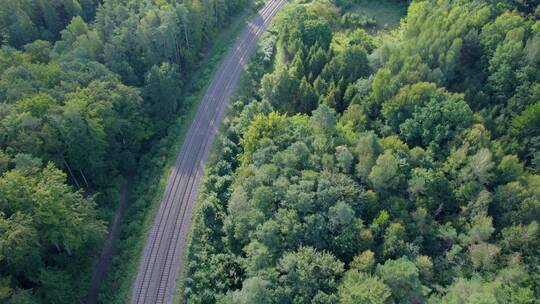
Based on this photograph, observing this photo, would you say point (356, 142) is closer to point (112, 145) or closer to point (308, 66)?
point (308, 66)

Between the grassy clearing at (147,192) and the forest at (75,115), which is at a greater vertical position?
the forest at (75,115)

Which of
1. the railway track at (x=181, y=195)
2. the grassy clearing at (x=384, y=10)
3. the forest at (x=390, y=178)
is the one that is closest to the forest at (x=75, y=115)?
the railway track at (x=181, y=195)

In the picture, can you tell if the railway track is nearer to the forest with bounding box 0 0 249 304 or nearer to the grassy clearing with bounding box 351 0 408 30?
the forest with bounding box 0 0 249 304

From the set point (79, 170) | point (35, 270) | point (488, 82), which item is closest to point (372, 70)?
point (488, 82)

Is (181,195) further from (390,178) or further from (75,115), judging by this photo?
(390,178)

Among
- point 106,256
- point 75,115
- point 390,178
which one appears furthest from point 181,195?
point 390,178

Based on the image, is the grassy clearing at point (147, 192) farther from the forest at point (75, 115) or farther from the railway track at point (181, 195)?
the forest at point (75, 115)
